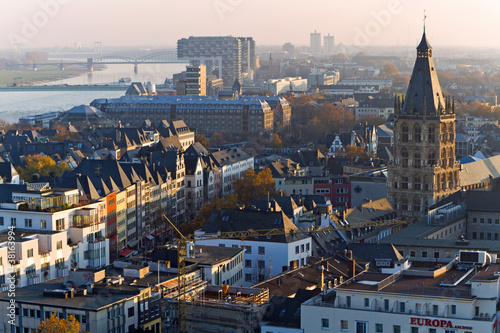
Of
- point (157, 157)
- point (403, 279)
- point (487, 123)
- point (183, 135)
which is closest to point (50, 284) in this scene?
point (403, 279)

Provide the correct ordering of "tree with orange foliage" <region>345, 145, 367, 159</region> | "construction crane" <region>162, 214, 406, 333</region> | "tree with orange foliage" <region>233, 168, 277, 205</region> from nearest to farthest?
"construction crane" <region>162, 214, 406, 333</region>, "tree with orange foliage" <region>233, 168, 277, 205</region>, "tree with orange foliage" <region>345, 145, 367, 159</region>

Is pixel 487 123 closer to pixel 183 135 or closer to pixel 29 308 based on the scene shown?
pixel 183 135

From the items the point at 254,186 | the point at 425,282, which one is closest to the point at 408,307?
the point at 425,282

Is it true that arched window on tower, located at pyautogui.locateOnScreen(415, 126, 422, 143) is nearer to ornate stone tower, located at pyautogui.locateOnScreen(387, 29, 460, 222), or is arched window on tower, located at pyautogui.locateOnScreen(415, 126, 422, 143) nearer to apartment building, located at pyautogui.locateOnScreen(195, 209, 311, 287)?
ornate stone tower, located at pyautogui.locateOnScreen(387, 29, 460, 222)

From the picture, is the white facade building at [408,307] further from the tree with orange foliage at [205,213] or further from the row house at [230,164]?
the row house at [230,164]

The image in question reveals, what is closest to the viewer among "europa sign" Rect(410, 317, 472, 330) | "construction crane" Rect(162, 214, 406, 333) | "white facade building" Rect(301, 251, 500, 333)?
"europa sign" Rect(410, 317, 472, 330)

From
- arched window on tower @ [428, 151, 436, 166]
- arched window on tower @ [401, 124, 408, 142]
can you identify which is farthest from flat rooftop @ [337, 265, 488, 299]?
arched window on tower @ [401, 124, 408, 142]

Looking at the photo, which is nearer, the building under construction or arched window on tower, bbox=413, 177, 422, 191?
the building under construction

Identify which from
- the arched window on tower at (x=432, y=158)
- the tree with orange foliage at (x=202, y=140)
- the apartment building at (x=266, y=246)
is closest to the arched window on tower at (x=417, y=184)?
the arched window on tower at (x=432, y=158)
